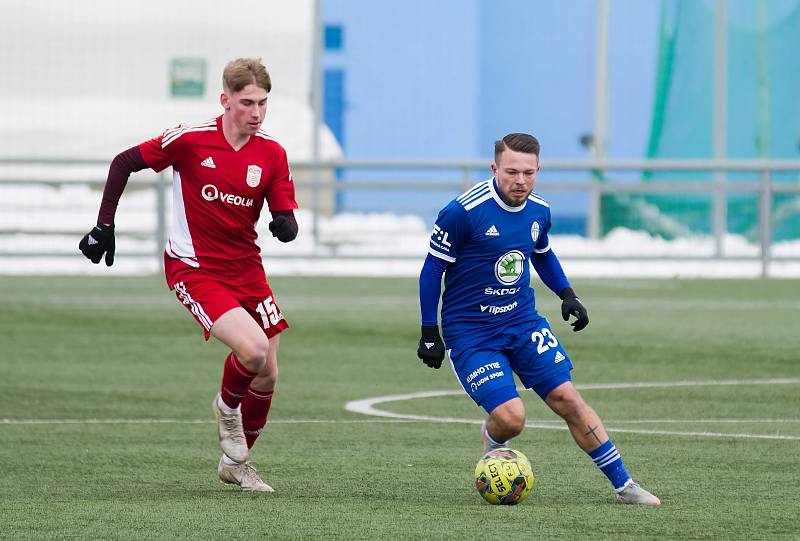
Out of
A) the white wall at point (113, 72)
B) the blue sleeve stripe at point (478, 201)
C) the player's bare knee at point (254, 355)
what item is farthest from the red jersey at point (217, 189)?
the white wall at point (113, 72)

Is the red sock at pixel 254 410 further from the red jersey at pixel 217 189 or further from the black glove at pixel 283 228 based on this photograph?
the black glove at pixel 283 228

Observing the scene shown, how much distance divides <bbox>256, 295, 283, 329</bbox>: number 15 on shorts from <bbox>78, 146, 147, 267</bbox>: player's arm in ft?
2.34

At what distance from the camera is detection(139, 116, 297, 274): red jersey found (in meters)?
8.28

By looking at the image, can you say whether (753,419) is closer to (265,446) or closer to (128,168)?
(265,446)

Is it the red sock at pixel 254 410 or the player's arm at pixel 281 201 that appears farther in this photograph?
the red sock at pixel 254 410

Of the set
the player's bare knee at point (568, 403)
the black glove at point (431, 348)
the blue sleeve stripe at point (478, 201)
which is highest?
the blue sleeve stripe at point (478, 201)

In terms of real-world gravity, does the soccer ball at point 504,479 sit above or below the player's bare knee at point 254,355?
below

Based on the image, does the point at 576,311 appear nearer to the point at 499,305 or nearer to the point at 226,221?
the point at 499,305

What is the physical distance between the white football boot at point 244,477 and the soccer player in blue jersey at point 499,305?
3.03 ft

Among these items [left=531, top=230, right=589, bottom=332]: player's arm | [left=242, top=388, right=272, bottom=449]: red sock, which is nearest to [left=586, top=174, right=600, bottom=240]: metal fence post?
[left=531, top=230, right=589, bottom=332]: player's arm

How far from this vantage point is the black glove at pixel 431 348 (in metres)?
7.89

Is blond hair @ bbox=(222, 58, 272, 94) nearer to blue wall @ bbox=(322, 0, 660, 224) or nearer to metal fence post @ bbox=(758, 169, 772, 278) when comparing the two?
metal fence post @ bbox=(758, 169, 772, 278)

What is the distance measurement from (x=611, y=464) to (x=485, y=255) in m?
1.09

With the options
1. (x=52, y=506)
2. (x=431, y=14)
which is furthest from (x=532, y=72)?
(x=52, y=506)
